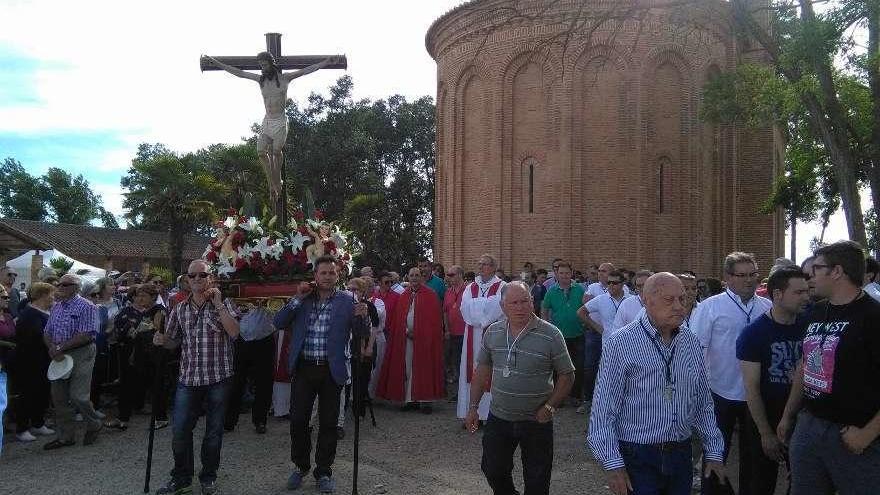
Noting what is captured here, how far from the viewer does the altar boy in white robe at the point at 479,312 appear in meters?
8.73

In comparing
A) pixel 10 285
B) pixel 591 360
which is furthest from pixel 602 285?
pixel 10 285

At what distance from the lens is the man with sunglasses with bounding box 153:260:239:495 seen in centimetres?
600

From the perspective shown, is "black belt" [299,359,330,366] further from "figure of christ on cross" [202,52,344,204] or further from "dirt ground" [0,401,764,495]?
"figure of christ on cross" [202,52,344,204]

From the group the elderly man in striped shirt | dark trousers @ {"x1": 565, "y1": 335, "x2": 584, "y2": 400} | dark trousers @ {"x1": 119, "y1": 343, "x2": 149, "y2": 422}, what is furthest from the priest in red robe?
the elderly man in striped shirt

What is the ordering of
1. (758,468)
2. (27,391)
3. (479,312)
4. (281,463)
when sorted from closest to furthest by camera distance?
1. (758,468)
2. (281,463)
3. (27,391)
4. (479,312)

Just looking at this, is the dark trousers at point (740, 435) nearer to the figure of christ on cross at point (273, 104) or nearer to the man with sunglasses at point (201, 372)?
the man with sunglasses at point (201, 372)

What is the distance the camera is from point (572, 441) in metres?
8.31

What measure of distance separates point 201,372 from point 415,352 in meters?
4.92

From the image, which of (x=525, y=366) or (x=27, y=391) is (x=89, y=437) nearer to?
(x=27, y=391)

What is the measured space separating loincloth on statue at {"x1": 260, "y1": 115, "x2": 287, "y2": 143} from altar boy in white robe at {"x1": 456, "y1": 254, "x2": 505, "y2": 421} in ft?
9.12

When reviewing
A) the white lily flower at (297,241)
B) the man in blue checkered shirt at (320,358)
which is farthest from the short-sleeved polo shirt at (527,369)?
the white lily flower at (297,241)

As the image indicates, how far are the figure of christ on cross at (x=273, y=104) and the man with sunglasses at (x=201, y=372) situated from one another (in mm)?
1824

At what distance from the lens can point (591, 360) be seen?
10117mm

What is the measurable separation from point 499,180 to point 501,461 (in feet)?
57.5
